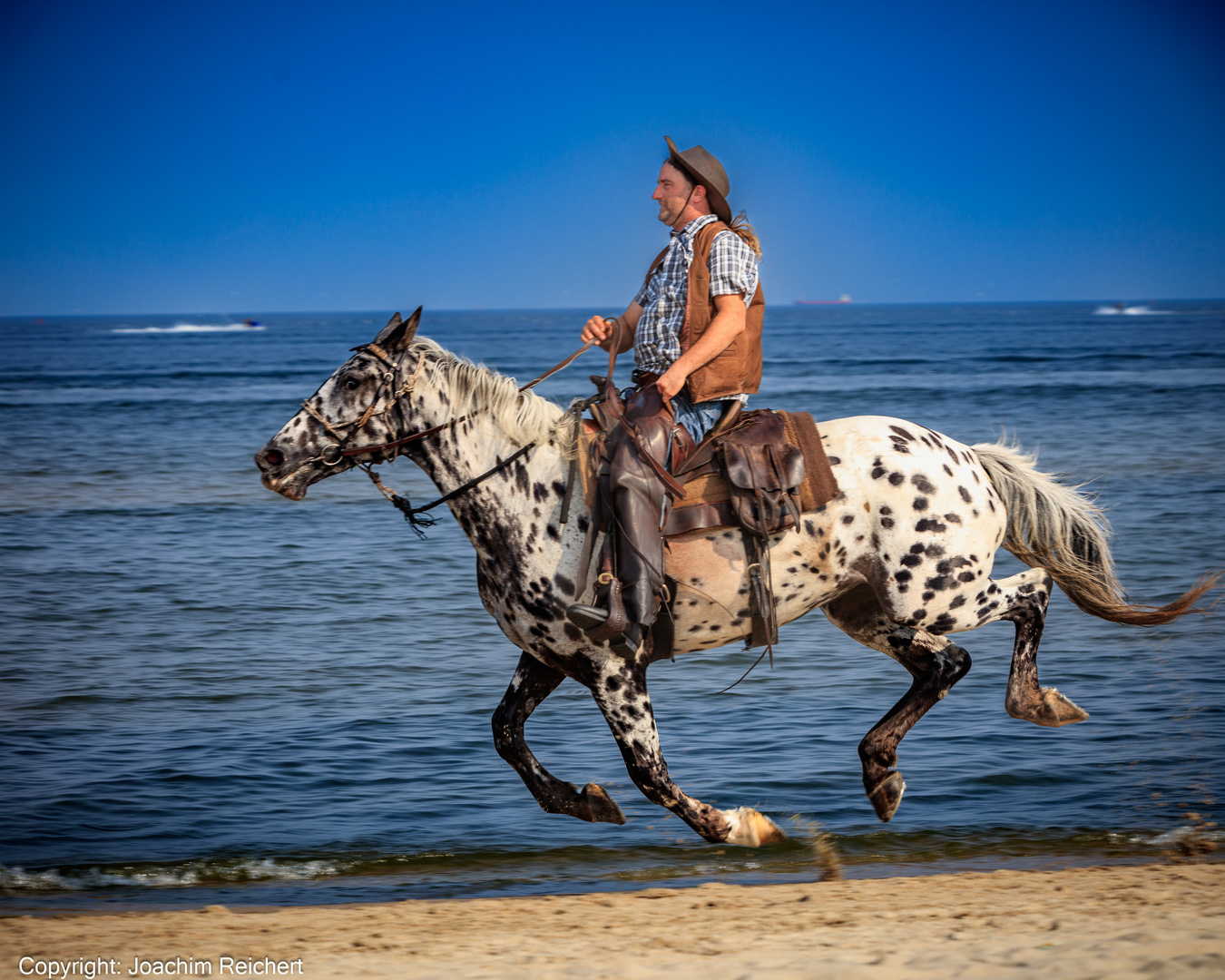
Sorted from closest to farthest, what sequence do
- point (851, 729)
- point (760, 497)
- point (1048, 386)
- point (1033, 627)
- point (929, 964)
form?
point (929, 964), point (760, 497), point (1033, 627), point (851, 729), point (1048, 386)

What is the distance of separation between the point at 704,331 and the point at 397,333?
4.50 ft

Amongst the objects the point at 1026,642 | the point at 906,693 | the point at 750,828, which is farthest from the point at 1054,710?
the point at 750,828

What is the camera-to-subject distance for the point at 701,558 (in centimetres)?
549

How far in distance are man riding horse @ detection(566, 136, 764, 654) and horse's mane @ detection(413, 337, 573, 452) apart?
15.3 inches

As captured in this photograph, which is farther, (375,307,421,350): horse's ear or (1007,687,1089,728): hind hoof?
(1007,687,1089,728): hind hoof

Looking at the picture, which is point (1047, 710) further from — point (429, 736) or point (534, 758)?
point (429, 736)

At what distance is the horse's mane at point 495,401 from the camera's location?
5531 mm

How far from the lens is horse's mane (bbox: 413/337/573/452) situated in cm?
553

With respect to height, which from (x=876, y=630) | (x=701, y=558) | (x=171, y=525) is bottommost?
(x=171, y=525)

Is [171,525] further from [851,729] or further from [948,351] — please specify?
[948,351]

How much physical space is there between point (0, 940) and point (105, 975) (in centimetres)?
92

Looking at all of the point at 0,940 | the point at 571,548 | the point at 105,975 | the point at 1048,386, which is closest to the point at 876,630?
the point at 571,548

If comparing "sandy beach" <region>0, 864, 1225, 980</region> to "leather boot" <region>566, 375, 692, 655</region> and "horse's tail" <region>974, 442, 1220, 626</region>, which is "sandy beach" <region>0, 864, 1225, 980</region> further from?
"horse's tail" <region>974, 442, 1220, 626</region>

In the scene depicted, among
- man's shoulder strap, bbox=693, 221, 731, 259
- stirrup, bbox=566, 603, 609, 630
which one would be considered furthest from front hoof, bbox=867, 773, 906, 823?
man's shoulder strap, bbox=693, 221, 731, 259
